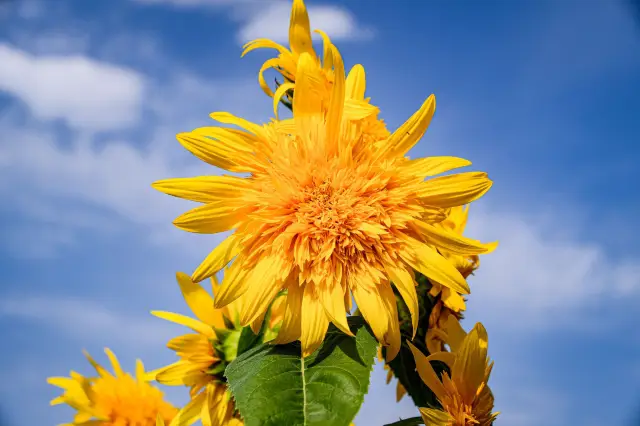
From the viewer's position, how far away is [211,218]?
1.39m

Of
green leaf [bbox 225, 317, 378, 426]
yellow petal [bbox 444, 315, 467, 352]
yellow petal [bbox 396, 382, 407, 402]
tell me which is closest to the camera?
green leaf [bbox 225, 317, 378, 426]

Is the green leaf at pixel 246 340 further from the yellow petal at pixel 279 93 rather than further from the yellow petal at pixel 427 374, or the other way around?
the yellow petal at pixel 279 93

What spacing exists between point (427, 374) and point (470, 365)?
→ 4.3 inches

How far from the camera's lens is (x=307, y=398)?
127cm

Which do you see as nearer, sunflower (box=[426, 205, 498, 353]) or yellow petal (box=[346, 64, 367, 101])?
yellow petal (box=[346, 64, 367, 101])

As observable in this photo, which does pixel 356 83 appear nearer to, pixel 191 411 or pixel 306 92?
pixel 306 92

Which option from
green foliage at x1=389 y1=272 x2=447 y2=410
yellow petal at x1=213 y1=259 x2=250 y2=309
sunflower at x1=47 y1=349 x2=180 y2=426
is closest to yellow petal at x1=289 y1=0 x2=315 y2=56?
yellow petal at x1=213 y1=259 x2=250 y2=309

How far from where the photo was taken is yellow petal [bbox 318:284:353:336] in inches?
51.9

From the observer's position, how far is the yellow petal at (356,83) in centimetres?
152

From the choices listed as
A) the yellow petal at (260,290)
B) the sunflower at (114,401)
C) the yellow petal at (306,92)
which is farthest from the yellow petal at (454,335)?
the sunflower at (114,401)

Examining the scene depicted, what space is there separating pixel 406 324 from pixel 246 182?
2.19 feet

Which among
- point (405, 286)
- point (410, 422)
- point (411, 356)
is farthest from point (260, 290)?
point (411, 356)

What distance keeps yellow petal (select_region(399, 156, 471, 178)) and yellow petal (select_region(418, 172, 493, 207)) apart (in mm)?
18

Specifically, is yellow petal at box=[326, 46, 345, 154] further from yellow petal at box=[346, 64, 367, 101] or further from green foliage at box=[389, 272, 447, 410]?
green foliage at box=[389, 272, 447, 410]
